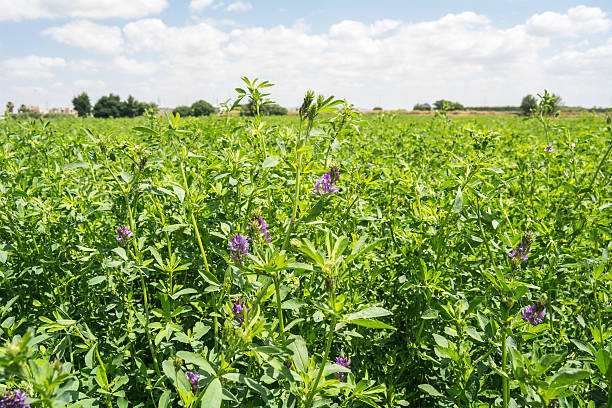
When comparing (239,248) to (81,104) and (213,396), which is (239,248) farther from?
(81,104)

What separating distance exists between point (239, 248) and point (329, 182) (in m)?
0.64

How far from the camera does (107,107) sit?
64938 millimetres

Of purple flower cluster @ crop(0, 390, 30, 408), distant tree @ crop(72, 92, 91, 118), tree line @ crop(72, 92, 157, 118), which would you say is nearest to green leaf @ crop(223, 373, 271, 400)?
purple flower cluster @ crop(0, 390, 30, 408)

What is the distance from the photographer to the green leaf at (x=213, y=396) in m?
1.12

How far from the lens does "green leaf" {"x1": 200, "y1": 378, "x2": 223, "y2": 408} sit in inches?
44.3

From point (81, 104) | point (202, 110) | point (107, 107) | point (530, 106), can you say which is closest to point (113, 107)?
point (107, 107)

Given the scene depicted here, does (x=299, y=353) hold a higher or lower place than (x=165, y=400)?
higher

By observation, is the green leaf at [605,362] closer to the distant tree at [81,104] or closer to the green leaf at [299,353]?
the green leaf at [299,353]

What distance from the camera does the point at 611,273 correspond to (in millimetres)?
1922

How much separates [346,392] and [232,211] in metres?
1.38

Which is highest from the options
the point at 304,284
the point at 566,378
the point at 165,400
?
the point at 566,378

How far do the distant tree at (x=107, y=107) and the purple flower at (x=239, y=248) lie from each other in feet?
223

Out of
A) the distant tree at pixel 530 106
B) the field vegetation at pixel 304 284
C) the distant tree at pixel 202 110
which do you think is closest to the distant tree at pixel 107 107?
the distant tree at pixel 202 110

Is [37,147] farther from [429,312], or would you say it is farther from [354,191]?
[429,312]
